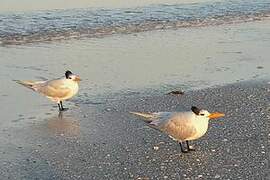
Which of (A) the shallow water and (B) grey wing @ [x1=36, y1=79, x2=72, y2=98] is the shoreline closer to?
(B) grey wing @ [x1=36, y1=79, x2=72, y2=98]

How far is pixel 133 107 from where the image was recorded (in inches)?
298

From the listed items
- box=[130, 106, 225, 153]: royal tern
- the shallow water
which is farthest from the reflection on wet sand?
box=[130, 106, 225, 153]: royal tern

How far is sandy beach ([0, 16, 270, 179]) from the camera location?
530 cm

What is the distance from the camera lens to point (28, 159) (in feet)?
18.0

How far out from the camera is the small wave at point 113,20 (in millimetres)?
13711

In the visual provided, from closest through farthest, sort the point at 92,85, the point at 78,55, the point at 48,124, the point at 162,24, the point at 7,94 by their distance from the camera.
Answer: the point at 48,124, the point at 7,94, the point at 92,85, the point at 78,55, the point at 162,24

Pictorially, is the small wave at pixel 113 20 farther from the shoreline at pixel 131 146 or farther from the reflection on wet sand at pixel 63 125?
the shoreline at pixel 131 146

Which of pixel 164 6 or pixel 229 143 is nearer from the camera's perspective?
pixel 229 143

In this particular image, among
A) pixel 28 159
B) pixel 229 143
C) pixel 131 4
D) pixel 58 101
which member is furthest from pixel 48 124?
pixel 131 4

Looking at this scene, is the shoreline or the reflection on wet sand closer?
the shoreline

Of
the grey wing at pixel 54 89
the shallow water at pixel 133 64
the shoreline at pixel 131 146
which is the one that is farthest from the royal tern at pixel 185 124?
the shallow water at pixel 133 64

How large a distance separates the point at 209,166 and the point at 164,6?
13.7 metres

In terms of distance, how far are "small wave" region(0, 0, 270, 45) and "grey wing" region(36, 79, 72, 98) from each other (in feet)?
16.9

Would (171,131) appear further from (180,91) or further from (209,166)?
(180,91)
